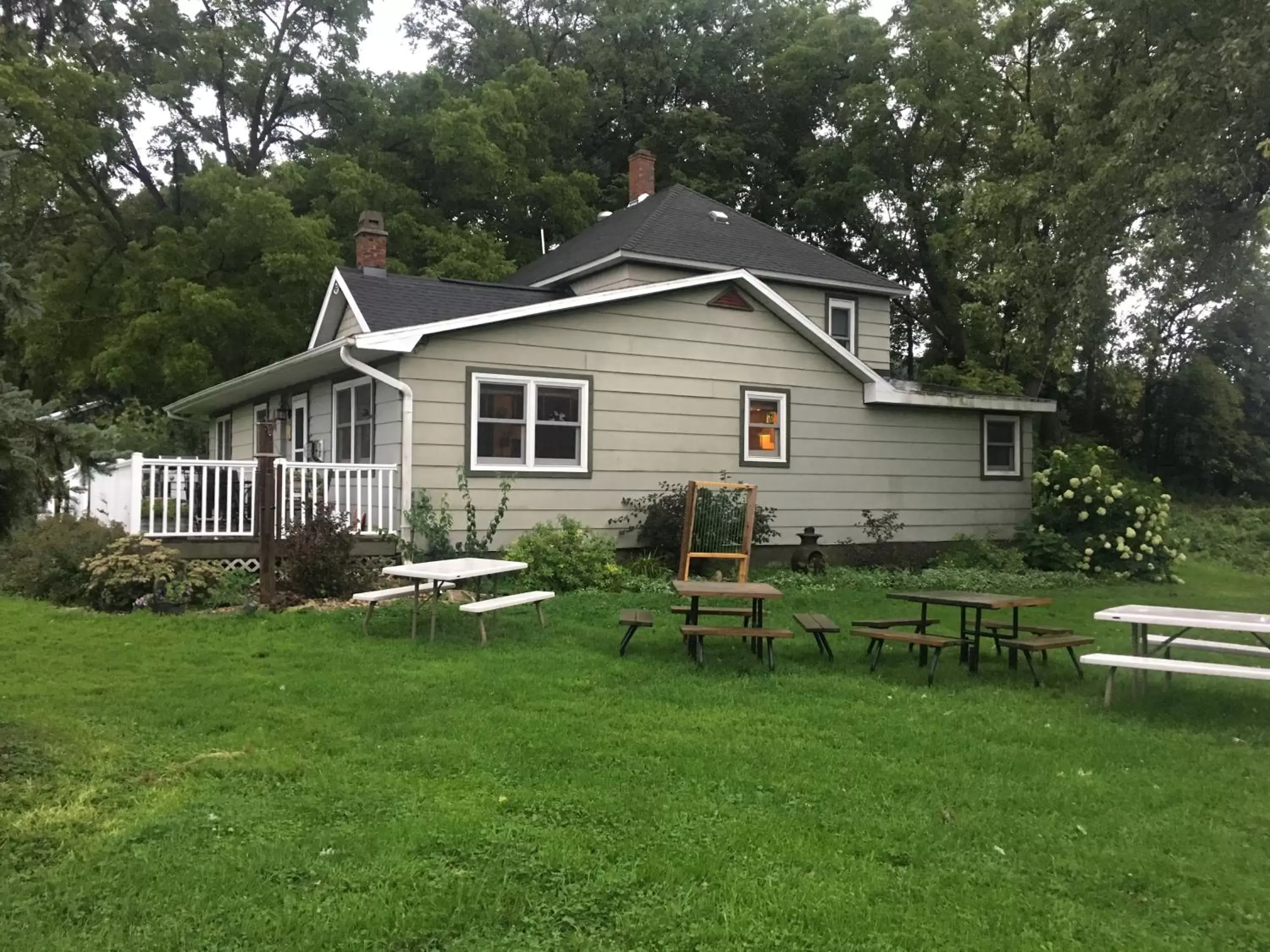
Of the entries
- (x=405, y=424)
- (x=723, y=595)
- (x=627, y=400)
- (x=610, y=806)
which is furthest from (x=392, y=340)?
(x=610, y=806)

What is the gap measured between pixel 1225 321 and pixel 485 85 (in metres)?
22.2

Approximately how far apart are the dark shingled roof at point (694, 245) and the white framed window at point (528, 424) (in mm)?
4173

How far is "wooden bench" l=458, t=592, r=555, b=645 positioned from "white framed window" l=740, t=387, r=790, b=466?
600cm

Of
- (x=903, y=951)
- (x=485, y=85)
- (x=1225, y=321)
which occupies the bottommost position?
(x=903, y=951)

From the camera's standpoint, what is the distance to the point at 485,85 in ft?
87.2

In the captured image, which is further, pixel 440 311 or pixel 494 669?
pixel 440 311

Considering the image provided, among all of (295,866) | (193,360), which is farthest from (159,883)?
(193,360)

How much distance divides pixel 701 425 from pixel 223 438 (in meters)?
11.7

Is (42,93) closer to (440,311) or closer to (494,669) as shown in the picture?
(440,311)

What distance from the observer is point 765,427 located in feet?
47.2

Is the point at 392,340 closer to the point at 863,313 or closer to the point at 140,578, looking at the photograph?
the point at 140,578

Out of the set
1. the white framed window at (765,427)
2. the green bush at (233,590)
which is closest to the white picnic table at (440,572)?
the green bush at (233,590)

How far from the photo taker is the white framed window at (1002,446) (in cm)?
1655

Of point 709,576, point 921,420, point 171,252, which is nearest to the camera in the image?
point 709,576
